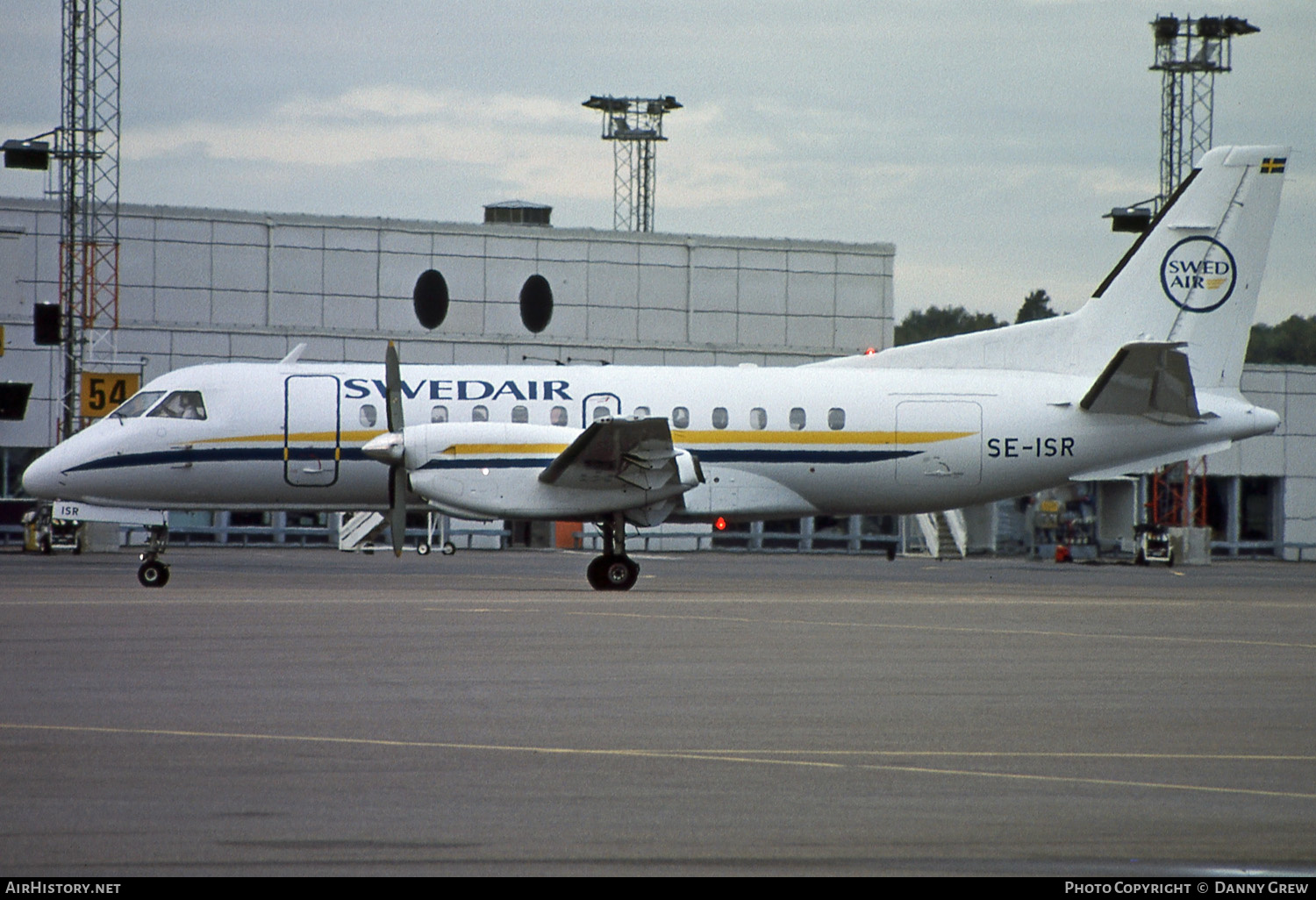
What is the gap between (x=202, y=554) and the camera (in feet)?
124

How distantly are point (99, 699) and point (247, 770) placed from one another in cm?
279

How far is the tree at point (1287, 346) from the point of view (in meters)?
101

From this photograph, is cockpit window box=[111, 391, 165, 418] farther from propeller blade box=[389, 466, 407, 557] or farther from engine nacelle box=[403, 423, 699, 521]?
engine nacelle box=[403, 423, 699, 521]

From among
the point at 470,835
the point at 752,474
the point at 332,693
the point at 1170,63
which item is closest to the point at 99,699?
the point at 332,693

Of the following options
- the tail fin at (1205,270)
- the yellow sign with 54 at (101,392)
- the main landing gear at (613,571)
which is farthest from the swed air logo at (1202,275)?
the yellow sign with 54 at (101,392)

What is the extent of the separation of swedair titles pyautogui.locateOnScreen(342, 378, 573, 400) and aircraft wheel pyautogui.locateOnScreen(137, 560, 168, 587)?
398 centimetres

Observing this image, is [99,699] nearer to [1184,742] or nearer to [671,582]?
[1184,742]

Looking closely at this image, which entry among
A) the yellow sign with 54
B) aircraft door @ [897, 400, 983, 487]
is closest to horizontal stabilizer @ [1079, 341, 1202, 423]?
aircraft door @ [897, 400, 983, 487]

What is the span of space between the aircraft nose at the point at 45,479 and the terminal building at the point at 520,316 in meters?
20.1

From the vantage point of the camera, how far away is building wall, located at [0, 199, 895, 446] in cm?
4531

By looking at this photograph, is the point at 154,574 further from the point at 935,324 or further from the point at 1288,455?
the point at 935,324

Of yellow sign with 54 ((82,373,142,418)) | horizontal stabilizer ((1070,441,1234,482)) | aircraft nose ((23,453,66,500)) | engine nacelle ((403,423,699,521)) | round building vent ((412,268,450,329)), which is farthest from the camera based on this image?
round building vent ((412,268,450,329))

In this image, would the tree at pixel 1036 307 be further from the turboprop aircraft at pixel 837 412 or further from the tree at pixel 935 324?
the turboprop aircraft at pixel 837 412
